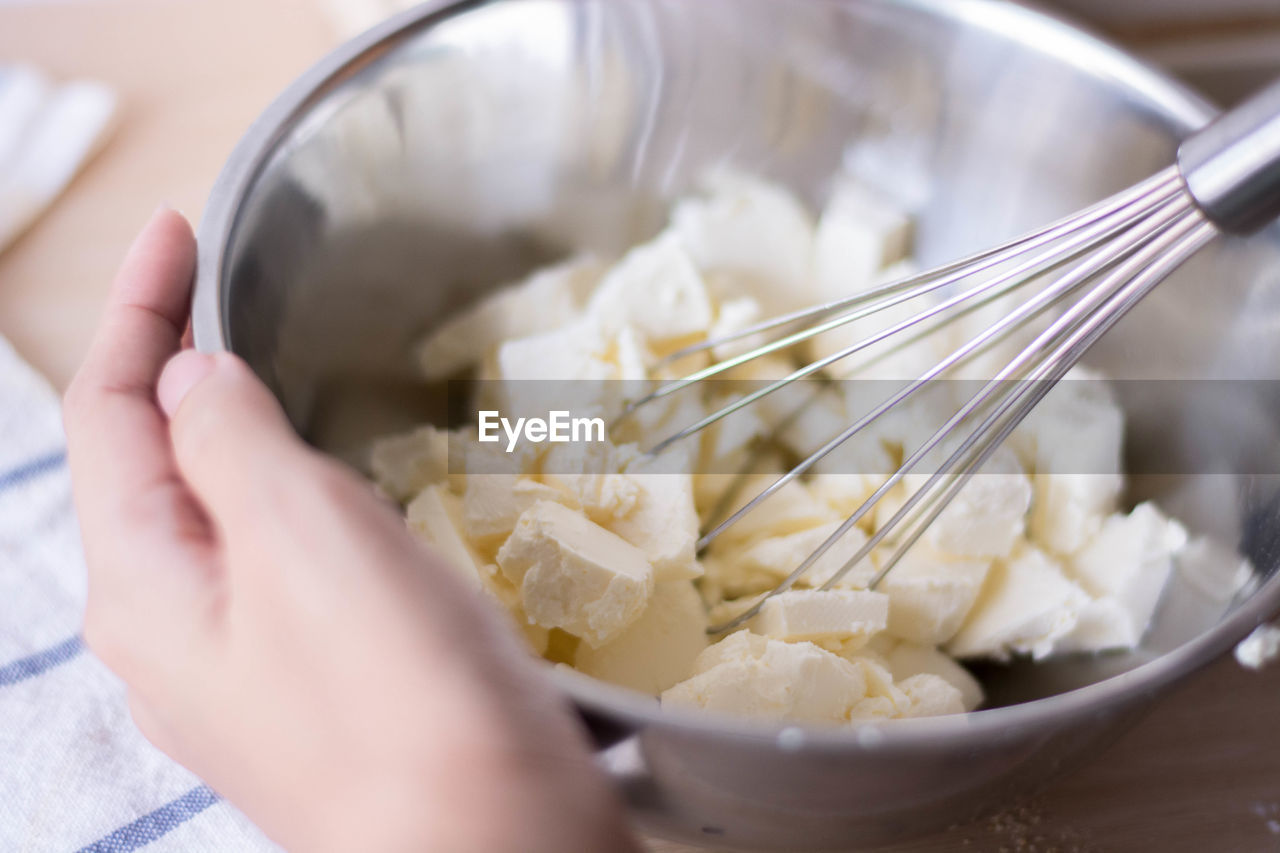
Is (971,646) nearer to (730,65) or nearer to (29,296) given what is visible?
(730,65)

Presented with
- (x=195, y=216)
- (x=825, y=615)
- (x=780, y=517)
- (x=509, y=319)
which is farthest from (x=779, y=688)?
(x=195, y=216)

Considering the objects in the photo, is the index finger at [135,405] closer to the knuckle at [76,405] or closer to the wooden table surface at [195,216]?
the knuckle at [76,405]

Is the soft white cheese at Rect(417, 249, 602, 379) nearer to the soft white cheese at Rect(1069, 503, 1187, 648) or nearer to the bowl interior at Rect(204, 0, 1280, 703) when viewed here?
the bowl interior at Rect(204, 0, 1280, 703)

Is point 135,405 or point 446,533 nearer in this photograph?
point 135,405

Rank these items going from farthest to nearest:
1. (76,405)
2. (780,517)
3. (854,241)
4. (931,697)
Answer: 1. (854,241)
2. (780,517)
3. (931,697)
4. (76,405)

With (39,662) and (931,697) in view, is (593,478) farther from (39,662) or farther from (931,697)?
(39,662)
